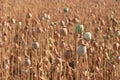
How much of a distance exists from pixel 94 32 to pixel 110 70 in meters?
1.00

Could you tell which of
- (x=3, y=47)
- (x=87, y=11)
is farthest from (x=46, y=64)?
(x=87, y=11)

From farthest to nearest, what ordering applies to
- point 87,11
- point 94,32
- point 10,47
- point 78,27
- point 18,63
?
point 87,11 < point 94,32 < point 10,47 < point 18,63 < point 78,27

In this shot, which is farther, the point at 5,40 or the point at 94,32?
the point at 94,32

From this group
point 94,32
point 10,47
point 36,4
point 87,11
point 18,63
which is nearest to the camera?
point 18,63

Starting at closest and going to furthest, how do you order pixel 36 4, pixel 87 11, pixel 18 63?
pixel 18 63, pixel 87 11, pixel 36 4

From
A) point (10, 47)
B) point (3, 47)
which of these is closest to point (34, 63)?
point (3, 47)

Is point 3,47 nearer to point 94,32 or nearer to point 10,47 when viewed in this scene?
point 10,47

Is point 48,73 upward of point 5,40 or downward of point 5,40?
downward

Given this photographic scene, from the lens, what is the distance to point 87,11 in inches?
178

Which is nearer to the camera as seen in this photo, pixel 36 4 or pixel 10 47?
pixel 10 47

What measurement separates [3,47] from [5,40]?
91mm

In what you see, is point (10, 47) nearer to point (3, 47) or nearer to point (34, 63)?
point (3, 47)

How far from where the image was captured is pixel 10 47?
9.24 feet

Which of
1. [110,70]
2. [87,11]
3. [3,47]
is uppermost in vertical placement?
[87,11]
